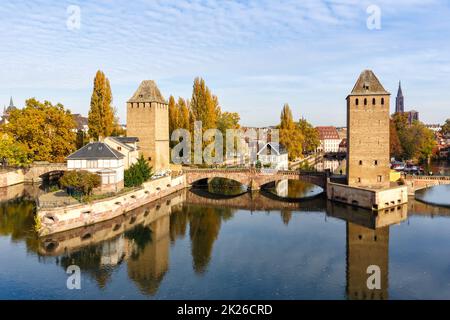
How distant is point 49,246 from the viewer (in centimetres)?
2761

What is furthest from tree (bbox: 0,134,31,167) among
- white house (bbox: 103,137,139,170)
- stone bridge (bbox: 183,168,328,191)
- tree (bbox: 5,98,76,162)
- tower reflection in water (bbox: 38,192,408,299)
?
tower reflection in water (bbox: 38,192,408,299)

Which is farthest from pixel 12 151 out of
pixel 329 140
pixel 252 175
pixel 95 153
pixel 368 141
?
pixel 329 140

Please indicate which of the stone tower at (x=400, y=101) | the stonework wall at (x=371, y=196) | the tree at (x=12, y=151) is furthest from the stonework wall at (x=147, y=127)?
the stone tower at (x=400, y=101)

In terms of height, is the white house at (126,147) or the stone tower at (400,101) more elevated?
the stone tower at (400,101)

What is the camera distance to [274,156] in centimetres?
6266

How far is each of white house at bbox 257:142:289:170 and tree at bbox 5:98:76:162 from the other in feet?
92.0

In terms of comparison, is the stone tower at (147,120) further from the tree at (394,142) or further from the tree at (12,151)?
the tree at (394,142)

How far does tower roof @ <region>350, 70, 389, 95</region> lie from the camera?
4078 centimetres

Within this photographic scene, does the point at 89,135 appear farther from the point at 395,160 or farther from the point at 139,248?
the point at 395,160

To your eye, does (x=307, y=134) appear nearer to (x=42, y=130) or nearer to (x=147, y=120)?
(x=147, y=120)

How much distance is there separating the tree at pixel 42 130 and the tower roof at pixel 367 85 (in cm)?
3724

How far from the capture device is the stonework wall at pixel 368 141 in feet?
134

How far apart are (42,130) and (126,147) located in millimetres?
16549

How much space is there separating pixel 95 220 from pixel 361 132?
26.3 meters
